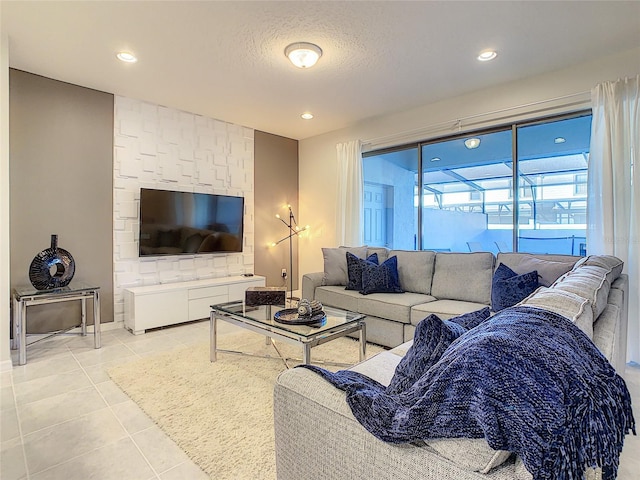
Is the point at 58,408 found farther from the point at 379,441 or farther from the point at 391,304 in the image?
the point at 391,304

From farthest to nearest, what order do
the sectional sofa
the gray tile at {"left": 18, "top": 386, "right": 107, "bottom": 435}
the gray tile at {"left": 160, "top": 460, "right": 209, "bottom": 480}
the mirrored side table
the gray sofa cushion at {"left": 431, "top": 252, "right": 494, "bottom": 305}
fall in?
the gray sofa cushion at {"left": 431, "top": 252, "right": 494, "bottom": 305} < the mirrored side table < the gray tile at {"left": 18, "top": 386, "right": 107, "bottom": 435} < the gray tile at {"left": 160, "top": 460, "right": 209, "bottom": 480} < the sectional sofa

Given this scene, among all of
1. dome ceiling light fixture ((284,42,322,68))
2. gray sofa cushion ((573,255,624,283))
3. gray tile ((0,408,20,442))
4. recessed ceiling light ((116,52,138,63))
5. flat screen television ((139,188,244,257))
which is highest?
recessed ceiling light ((116,52,138,63))

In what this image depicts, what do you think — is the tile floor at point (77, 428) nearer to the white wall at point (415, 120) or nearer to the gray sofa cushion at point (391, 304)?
the gray sofa cushion at point (391, 304)

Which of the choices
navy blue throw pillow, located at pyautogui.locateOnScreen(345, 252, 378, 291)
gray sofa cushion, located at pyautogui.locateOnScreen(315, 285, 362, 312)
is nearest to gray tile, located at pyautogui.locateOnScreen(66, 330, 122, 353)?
gray sofa cushion, located at pyautogui.locateOnScreen(315, 285, 362, 312)

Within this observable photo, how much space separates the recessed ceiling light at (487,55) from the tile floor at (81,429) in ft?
8.86

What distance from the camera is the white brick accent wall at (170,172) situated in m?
3.97

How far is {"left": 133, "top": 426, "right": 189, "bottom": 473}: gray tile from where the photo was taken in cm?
172

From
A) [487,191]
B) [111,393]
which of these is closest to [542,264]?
[487,191]

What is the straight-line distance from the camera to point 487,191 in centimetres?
398

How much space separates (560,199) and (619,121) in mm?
816

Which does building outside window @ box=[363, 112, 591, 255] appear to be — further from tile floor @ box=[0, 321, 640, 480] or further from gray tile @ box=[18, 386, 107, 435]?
gray tile @ box=[18, 386, 107, 435]

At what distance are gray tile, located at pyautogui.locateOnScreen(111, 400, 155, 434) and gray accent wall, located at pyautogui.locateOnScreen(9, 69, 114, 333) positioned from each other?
195 cm

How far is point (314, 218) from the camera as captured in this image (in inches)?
217

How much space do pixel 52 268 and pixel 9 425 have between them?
1.64m
